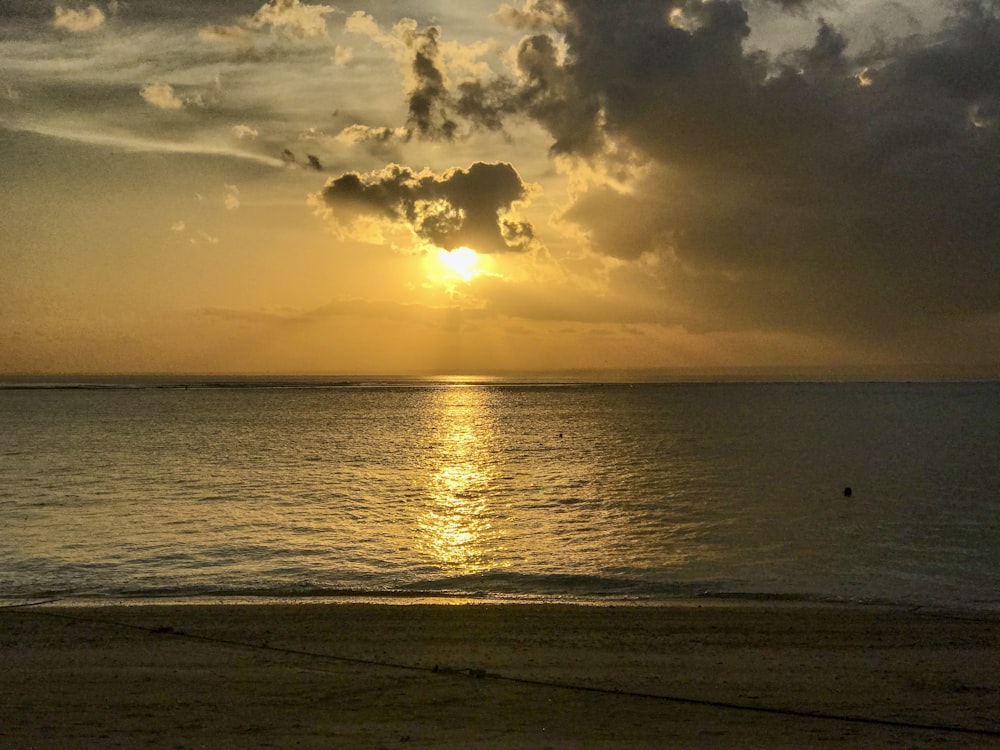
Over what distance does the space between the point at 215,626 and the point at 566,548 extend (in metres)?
13.3

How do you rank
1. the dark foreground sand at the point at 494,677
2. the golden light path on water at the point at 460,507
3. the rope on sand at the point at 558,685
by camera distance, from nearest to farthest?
the dark foreground sand at the point at 494,677 → the rope on sand at the point at 558,685 → the golden light path on water at the point at 460,507

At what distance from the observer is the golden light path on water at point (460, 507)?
2638cm

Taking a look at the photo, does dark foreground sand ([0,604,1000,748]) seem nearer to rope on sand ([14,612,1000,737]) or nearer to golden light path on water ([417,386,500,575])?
rope on sand ([14,612,1000,737])

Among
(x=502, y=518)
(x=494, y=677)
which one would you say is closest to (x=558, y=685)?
(x=494, y=677)

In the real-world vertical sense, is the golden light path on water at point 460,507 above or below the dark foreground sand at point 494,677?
below

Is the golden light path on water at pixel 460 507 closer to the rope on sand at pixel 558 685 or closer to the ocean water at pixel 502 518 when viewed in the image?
the ocean water at pixel 502 518

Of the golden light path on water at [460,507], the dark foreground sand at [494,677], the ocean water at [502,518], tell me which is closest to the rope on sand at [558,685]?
the dark foreground sand at [494,677]

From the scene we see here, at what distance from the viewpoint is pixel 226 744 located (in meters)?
11.2

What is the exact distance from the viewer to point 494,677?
45.5ft

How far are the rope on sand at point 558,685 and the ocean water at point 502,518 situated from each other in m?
5.05

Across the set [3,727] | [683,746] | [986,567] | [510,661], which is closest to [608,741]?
[683,746]

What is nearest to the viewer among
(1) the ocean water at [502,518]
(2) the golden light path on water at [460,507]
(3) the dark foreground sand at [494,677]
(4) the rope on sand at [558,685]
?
(3) the dark foreground sand at [494,677]

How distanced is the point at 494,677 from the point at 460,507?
2356cm

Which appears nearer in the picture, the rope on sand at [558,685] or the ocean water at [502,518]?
the rope on sand at [558,685]
